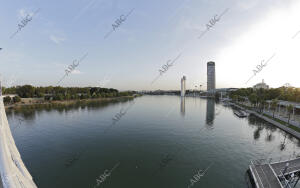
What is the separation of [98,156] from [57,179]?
579cm

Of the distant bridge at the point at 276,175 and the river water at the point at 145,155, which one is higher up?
the distant bridge at the point at 276,175

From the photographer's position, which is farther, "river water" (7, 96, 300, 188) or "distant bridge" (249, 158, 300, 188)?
"river water" (7, 96, 300, 188)

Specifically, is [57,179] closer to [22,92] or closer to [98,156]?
[98,156]

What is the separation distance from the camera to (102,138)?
2669 centimetres

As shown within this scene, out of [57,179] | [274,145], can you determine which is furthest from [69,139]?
[274,145]

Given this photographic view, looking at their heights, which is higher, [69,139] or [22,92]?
[22,92]

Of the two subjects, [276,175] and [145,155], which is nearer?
[276,175]

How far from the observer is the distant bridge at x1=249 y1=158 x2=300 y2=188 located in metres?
11.8

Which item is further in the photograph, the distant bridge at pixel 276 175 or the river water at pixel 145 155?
the river water at pixel 145 155

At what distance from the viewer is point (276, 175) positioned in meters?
12.6

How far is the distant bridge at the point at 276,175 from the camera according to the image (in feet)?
38.5

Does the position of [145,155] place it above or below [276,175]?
below

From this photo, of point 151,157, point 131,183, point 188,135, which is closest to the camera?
point 131,183

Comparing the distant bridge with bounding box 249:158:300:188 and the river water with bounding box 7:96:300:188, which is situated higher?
the distant bridge with bounding box 249:158:300:188
